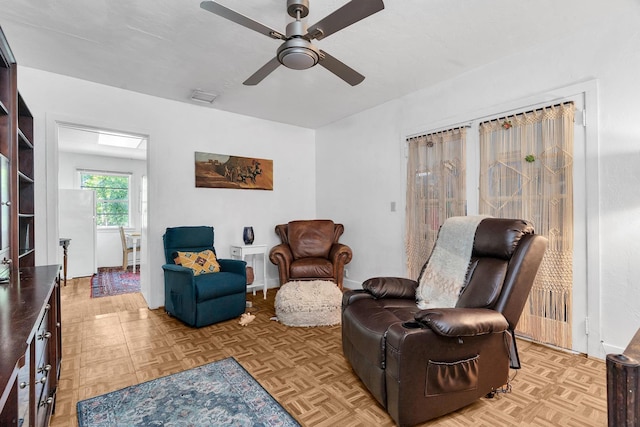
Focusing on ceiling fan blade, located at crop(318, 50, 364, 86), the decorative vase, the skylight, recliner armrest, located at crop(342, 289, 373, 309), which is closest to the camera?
ceiling fan blade, located at crop(318, 50, 364, 86)

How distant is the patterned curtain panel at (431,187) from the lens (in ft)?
10.4

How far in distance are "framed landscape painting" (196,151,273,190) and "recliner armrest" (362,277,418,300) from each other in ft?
8.80

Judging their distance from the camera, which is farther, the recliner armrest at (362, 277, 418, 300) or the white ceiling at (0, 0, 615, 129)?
the recliner armrest at (362, 277, 418, 300)

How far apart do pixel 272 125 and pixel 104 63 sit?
2.25 metres

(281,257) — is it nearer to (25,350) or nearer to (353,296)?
(353,296)

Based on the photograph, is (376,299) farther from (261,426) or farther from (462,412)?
(261,426)

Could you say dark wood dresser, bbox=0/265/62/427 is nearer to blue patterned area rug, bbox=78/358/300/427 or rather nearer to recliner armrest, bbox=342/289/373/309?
blue patterned area rug, bbox=78/358/300/427

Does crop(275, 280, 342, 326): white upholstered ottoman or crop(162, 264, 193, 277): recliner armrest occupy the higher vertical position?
crop(162, 264, 193, 277): recliner armrest

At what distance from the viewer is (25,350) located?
82cm

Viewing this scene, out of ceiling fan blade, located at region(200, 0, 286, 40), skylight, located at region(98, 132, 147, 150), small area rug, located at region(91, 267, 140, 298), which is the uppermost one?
skylight, located at region(98, 132, 147, 150)

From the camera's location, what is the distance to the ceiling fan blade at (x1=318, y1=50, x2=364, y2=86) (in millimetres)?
2012

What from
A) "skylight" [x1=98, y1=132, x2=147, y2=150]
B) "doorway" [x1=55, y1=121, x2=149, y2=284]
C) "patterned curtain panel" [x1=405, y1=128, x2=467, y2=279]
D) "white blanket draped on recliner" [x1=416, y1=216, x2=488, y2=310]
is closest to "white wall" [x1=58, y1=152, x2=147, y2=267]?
"doorway" [x1=55, y1=121, x2=149, y2=284]

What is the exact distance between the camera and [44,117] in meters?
3.07

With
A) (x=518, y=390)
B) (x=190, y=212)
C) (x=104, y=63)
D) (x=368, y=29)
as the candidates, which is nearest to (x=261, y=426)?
(x=518, y=390)
